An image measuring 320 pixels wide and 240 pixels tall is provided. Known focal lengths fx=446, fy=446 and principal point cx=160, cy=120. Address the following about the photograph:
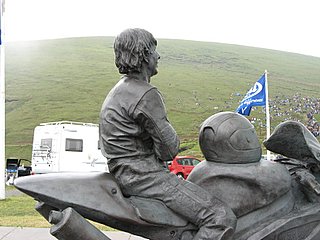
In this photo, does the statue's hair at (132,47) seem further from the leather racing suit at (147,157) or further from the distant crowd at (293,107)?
the distant crowd at (293,107)

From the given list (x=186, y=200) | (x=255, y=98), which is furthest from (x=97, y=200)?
(x=255, y=98)

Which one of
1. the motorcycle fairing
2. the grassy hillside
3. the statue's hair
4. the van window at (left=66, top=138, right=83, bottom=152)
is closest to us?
the motorcycle fairing

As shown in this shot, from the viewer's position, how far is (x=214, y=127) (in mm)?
3947

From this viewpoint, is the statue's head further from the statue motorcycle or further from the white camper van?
the white camper van

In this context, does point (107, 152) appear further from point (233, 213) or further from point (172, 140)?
point (233, 213)

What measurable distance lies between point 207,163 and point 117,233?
320cm

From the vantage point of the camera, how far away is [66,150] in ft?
58.4

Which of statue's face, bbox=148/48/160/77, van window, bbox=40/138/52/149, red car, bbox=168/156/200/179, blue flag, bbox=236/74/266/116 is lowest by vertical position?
van window, bbox=40/138/52/149

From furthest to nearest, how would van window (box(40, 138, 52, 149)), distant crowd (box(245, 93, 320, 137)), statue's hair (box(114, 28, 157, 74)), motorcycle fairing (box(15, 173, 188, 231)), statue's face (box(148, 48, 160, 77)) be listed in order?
distant crowd (box(245, 93, 320, 137)), van window (box(40, 138, 52, 149)), statue's face (box(148, 48, 160, 77)), statue's hair (box(114, 28, 157, 74)), motorcycle fairing (box(15, 173, 188, 231))

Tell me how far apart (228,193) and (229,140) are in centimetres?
46

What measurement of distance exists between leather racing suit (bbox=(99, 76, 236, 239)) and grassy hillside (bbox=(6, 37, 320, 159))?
72.3ft

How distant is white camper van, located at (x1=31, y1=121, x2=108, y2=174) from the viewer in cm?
1770

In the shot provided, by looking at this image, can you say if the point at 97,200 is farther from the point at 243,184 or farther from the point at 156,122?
the point at 243,184

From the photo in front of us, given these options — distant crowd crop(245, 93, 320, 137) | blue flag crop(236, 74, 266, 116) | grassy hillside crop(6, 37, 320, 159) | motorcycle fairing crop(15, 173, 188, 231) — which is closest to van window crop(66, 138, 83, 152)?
blue flag crop(236, 74, 266, 116)
